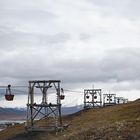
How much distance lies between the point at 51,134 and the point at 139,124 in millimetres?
13857

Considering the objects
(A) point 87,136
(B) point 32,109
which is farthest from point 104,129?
(B) point 32,109

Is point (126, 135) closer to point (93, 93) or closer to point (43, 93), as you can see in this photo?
point (43, 93)

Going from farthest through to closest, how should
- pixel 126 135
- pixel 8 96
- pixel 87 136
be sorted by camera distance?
pixel 8 96
pixel 87 136
pixel 126 135

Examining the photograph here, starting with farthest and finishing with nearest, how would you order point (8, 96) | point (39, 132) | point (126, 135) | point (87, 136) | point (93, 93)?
point (93, 93) < point (39, 132) < point (8, 96) < point (87, 136) < point (126, 135)

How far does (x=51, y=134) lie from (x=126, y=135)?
53.8ft

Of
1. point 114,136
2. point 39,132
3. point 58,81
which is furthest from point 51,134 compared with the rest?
point 114,136

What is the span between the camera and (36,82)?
5566 centimetres

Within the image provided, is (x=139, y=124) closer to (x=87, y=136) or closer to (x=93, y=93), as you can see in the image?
(x=87, y=136)

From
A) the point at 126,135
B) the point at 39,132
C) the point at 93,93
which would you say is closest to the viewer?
the point at 126,135

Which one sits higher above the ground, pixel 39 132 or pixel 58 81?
pixel 58 81

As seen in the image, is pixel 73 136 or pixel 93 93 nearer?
pixel 73 136

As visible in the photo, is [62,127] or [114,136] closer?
[114,136]

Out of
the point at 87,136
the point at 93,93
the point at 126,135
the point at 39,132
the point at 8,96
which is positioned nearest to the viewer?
the point at 126,135

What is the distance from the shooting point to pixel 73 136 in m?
42.7
